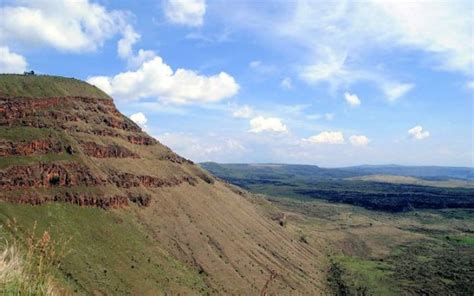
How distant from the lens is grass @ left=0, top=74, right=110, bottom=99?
8875cm

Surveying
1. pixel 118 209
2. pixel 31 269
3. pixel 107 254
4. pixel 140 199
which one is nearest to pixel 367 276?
pixel 140 199

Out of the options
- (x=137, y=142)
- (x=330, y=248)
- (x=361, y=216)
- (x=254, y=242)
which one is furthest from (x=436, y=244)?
(x=137, y=142)

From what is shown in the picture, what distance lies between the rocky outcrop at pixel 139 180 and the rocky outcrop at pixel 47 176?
15.6 ft

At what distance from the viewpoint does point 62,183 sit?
76.2m

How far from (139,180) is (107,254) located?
24542 mm

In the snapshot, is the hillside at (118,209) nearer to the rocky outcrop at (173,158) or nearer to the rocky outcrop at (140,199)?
the rocky outcrop at (140,199)

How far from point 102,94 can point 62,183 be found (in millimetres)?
37242

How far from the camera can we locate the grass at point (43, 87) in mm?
88750

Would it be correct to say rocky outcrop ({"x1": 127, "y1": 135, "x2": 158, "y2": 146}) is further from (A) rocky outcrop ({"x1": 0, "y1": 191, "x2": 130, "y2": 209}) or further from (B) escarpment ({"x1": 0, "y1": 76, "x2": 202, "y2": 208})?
(A) rocky outcrop ({"x1": 0, "y1": 191, "x2": 130, "y2": 209})

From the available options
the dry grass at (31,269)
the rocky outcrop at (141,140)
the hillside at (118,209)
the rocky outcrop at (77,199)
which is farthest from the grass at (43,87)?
the dry grass at (31,269)

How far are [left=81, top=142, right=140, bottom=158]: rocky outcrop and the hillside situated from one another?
0.76 feet

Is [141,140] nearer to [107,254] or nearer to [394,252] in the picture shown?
[107,254]

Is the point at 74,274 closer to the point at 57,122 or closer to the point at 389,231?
the point at 57,122

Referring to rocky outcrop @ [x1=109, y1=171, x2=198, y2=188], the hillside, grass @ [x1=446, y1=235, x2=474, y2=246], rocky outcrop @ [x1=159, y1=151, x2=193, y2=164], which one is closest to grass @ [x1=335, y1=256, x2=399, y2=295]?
the hillside
